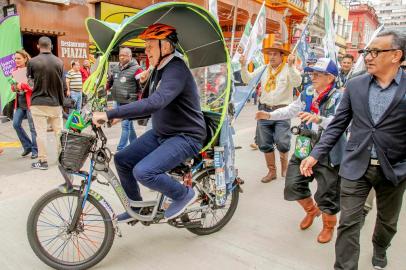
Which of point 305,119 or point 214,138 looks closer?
point 305,119

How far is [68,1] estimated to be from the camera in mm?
12000

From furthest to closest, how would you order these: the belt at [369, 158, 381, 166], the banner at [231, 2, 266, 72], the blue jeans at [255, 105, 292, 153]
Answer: the blue jeans at [255, 105, 292, 153]
the banner at [231, 2, 266, 72]
the belt at [369, 158, 381, 166]

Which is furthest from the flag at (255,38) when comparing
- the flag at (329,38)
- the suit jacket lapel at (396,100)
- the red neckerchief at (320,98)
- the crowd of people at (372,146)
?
the suit jacket lapel at (396,100)

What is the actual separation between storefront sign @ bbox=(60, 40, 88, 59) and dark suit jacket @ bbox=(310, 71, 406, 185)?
11.6 meters

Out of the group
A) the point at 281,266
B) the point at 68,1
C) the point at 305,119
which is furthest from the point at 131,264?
the point at 68,1

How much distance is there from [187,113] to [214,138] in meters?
0.46

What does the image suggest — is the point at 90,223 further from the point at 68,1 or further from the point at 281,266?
the point at 68,1

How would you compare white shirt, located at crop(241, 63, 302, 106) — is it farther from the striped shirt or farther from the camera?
the striped shirt

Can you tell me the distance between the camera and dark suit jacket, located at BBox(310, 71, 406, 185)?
2428 millimetres

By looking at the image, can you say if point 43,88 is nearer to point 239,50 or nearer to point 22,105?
point 22,105

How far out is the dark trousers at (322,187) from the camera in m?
3.22

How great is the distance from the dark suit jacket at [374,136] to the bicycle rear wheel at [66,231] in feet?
6.38

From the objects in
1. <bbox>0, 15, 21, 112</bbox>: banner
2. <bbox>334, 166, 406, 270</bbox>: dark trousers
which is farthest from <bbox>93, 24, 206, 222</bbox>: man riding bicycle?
<bbox>0, 15, 21, 112</bbox>: banner

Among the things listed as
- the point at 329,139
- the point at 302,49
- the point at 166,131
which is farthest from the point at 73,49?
the point at 329,139
